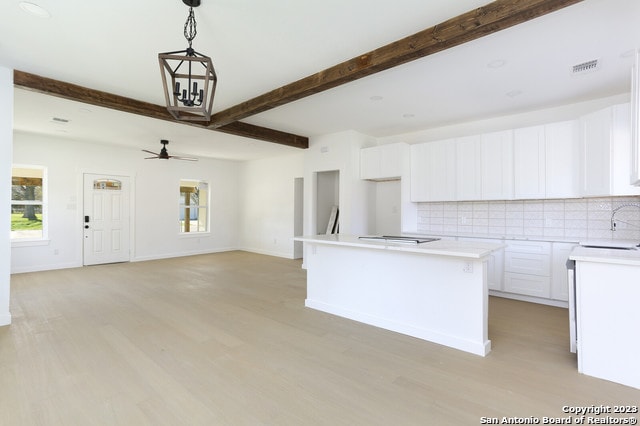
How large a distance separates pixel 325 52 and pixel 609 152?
11.3 ft

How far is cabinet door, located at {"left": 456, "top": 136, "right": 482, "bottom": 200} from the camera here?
15.9 feet

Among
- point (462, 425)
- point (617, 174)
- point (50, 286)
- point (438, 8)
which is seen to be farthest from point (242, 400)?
point (50, 286)

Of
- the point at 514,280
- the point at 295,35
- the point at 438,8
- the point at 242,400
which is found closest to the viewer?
the point at 242,400

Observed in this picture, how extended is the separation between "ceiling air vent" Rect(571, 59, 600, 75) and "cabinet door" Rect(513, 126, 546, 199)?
3.23 ft

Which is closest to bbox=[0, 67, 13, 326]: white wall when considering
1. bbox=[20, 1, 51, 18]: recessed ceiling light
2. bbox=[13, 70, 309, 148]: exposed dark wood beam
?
bbox=[13, 70, 309, 148]: exposed dark wood beam

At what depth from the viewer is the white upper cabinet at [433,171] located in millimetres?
5111

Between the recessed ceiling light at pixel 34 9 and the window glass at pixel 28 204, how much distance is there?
17.5 ft

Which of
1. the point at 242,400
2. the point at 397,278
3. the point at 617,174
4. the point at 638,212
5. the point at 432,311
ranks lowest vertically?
the point at 242,400

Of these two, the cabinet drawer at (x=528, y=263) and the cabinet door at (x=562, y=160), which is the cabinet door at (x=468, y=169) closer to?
the cabinet door at (x=562, y=160)

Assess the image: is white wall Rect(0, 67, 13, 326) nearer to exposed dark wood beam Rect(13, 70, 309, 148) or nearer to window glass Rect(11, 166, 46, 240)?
exposed dark wood beam Rect(13, 70, 309, 148)

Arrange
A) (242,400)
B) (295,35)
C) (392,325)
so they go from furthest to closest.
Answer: (392,325)
(295,35)
(242,400)

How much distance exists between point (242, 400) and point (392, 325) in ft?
5.94

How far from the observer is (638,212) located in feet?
13.0

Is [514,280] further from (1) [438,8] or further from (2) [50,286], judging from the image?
(2) [50,286]
